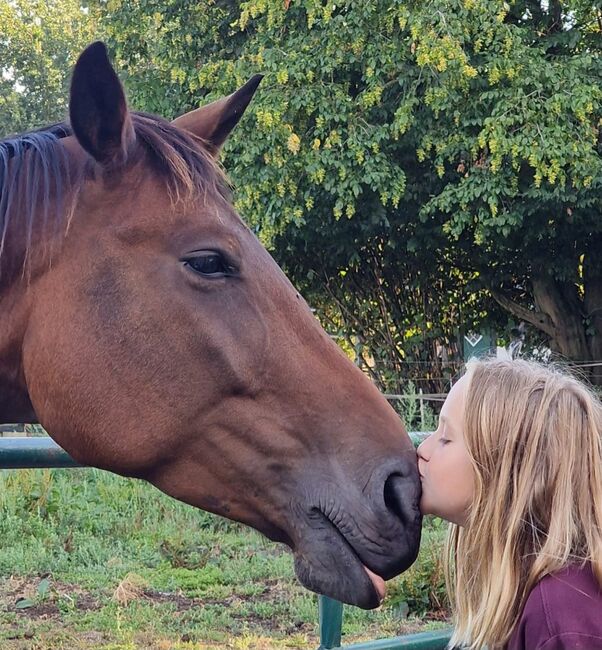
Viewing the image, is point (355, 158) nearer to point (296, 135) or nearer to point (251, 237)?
point (296, 135)

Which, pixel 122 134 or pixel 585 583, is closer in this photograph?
pixel 585 583

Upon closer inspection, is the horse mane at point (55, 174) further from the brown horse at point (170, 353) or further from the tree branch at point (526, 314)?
the tree branch at point (526, 314)

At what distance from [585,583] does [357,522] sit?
1.52 ft

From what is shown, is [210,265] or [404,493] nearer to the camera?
Answer: [404,493]

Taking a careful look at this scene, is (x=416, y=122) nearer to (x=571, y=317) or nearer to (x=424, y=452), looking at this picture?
(x=571, y=317)

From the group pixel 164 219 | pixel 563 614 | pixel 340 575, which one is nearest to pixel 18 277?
pixel 164 219

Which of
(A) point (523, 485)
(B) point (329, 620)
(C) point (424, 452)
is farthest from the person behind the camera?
(B) point (329, 620)

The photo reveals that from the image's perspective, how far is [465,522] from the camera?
5.59 feet

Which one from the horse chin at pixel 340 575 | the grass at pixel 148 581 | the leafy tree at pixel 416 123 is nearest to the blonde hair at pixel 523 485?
the horse chin at pixel 340 575

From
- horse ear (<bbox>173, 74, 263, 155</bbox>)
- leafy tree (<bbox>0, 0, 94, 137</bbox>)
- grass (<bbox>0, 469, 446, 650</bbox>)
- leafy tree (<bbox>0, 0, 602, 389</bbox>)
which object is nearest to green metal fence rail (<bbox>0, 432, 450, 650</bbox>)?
horse ear (<bbox>173, 74, 263, 155</bbox>)

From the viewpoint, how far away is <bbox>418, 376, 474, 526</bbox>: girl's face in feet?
5.44

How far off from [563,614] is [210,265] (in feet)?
3.38

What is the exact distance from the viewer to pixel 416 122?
939cm

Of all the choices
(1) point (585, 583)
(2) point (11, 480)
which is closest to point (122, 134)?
(1) point (585, 583)
